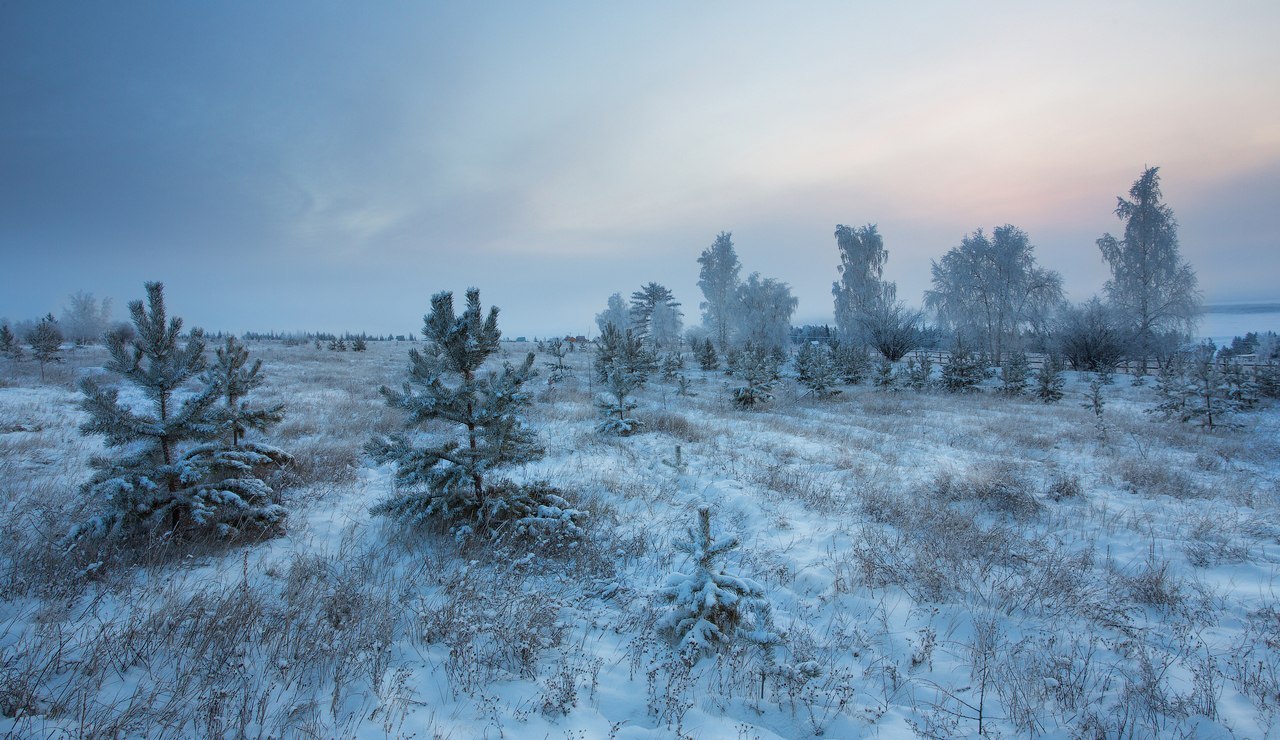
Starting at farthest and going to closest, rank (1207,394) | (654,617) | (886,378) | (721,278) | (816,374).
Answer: (721,278) → (886,378) → (816,374) → (1207,394) → (654,617)

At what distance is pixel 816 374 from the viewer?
65.4 feet

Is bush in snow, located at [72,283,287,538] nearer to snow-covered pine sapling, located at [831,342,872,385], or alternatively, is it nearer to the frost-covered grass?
the frost-covered grass

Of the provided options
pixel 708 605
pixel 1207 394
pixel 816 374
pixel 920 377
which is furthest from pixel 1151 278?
pixel 708 605

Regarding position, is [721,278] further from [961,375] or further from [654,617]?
[654,617]

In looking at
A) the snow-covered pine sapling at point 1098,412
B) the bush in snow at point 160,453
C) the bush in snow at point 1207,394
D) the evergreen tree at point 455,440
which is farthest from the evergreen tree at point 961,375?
the bush in snow at point 160,453

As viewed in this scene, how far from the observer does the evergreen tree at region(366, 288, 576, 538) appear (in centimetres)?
489

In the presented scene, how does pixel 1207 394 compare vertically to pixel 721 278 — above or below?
below

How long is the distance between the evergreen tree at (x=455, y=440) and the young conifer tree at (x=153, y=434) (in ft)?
4.95

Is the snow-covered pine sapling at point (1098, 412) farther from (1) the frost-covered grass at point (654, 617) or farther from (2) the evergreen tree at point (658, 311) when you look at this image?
(2) the evergreen tree at point (658, 311)

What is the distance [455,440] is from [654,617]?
2826 millimetres

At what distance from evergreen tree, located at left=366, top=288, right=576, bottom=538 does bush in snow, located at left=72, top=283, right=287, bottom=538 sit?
4.52 feet

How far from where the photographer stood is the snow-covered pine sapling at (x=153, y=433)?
159 inches

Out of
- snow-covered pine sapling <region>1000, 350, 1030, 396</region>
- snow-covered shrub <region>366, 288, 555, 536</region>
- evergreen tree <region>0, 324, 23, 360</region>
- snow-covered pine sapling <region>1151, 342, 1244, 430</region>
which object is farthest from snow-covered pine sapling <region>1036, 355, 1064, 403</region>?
evergreen tree <region>0, 324, 23, 360</region>

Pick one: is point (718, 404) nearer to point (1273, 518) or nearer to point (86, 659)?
point (1273, 518)
